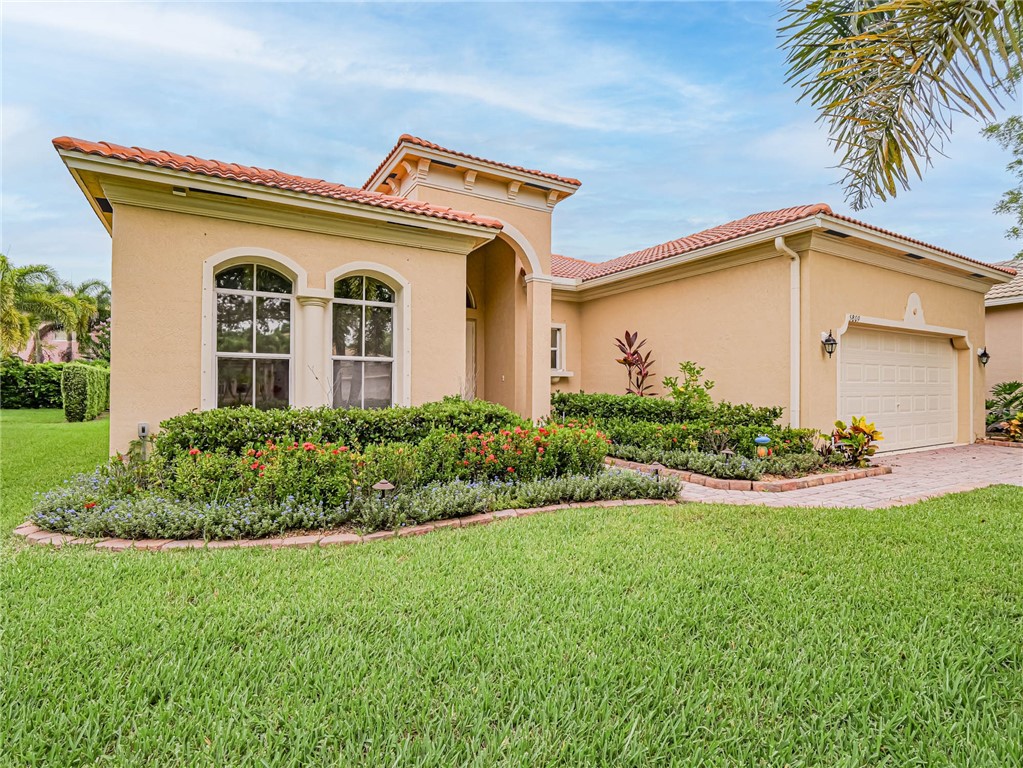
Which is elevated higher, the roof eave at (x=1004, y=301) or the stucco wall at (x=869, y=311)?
the roof eave at (x=1004, y=301)

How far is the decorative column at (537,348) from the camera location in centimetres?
1141

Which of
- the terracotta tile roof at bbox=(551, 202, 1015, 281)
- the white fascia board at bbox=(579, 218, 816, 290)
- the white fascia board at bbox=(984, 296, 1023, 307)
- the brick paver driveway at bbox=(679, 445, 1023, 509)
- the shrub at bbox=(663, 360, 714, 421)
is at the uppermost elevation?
the terracotta tile roof at bbox=(551, 202, 1015, 281)

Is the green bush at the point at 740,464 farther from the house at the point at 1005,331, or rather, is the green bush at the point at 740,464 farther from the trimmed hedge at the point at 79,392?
the trimmed hedge at the point at 79,392

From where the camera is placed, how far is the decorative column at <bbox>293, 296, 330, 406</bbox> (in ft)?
24.7

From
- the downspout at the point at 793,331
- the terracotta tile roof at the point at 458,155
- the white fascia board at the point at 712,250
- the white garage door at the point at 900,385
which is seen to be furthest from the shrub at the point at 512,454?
the terracotta tile roof at the point at 458,155

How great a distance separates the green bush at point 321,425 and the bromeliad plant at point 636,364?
18.5 ft

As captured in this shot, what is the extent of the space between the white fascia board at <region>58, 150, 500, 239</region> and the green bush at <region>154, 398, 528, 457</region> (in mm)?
2921

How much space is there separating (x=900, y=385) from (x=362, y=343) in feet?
38.5

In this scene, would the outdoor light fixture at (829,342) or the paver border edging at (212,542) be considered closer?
the paver border edging at (212,542)

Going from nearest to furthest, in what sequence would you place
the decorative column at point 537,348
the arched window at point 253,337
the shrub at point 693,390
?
the arched window at point 253,337
the shrub at point 693,390
the decorative column at point 537,348

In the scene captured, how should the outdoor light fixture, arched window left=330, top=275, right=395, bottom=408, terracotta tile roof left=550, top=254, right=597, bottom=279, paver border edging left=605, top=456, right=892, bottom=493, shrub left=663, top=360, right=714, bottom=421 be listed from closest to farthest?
1. paver border edging left=605, top=456, right=892, bottom=493
2. arched window left=330, top=275, right=395, bottom=408
3. the outdoor light fixture
4. shrub left=663, top=360, right=714, bottom=421
5. terracotta tile roof left=550, top=254, right=597, bottom=279

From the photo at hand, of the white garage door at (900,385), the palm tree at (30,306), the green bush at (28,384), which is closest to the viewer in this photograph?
the white garage door at (900,385)

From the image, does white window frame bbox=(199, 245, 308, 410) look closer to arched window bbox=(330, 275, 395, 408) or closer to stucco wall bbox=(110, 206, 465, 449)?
stucco wall bbox=(110, 206, 465, 449)

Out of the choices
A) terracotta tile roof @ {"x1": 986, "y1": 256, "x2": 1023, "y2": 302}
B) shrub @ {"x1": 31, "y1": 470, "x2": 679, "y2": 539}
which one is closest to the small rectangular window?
shrub @ {"x1": 31, "y1": 470, "x2": 679, "y2": 539}
